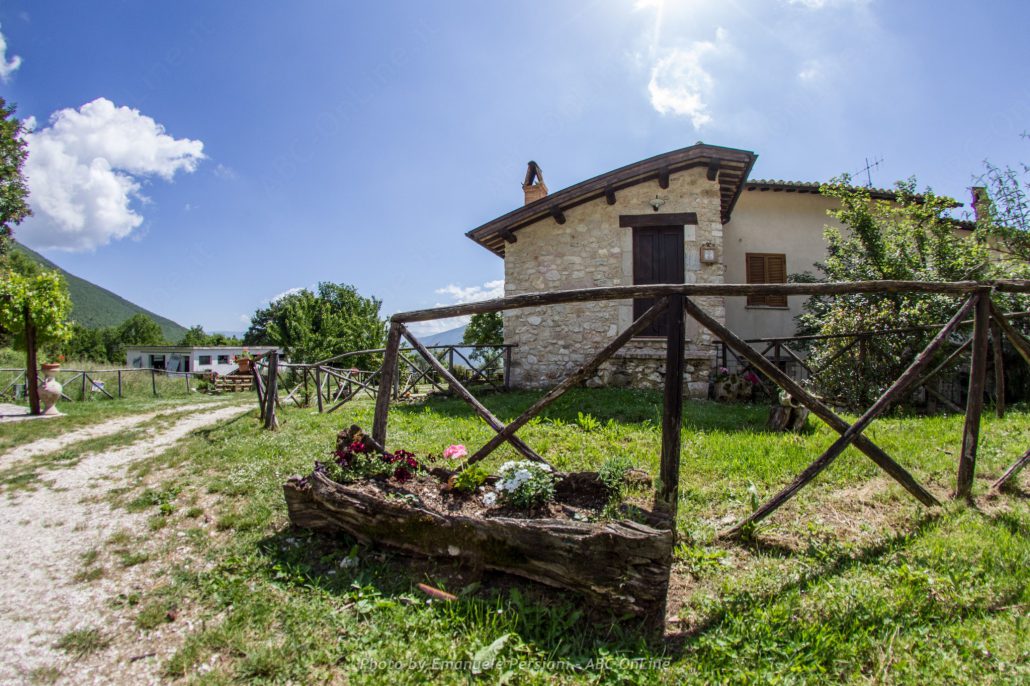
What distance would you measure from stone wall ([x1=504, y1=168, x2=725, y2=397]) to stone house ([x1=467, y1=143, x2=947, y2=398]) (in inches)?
0.8

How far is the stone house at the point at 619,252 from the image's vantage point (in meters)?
9.08

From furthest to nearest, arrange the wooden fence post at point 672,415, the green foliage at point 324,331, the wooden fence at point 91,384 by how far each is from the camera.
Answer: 1. the green foliage at point 324,331
2. the wooden fence at point 91,384
3. the wooden fence post at point 672,415

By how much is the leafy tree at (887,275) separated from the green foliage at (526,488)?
6540 millimetres

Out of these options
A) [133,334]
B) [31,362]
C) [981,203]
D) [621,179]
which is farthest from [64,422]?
[133,334]

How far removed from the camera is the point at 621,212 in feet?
31.6

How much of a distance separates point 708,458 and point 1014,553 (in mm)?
1975

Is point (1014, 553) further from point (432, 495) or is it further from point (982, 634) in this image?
point (432, 495)

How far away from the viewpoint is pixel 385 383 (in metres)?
3.56

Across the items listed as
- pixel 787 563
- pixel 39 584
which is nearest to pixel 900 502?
pixel 787 563

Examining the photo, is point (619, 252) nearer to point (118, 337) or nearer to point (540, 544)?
point (540, 544)

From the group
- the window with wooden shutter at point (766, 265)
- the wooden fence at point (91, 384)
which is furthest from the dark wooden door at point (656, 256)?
the wooden fence at point (91, 384)

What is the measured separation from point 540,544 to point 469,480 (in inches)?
30.7

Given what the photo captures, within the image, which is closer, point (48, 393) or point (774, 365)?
point (774, 365)

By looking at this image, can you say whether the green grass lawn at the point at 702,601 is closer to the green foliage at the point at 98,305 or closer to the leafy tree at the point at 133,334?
the leafy tree at the point at 133,334
